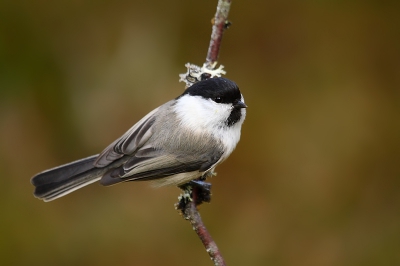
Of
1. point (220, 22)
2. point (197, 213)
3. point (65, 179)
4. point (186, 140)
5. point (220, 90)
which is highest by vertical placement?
point (220, 22)

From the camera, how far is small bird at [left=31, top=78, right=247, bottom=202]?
302cm

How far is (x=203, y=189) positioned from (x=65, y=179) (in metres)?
0.72

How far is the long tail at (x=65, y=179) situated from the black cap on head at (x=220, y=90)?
656mm

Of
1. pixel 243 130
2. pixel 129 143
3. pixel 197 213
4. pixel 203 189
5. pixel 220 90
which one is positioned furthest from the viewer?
pixel 243 130

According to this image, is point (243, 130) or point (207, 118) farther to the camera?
point (243, 130)

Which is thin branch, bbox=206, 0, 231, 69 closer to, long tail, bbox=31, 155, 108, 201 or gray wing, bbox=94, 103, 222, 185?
gray wing, bbox=94, 103, 222, 185

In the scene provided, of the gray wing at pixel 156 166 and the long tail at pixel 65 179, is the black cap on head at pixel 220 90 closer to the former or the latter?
the gray wing at pixel 156 166

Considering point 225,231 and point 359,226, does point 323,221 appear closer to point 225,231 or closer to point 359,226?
point 359,226

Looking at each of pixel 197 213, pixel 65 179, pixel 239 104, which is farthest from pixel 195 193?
pixel 65 179

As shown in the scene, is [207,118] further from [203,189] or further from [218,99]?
[203,189]

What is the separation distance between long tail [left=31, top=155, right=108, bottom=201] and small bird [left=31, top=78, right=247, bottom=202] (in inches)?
2.3

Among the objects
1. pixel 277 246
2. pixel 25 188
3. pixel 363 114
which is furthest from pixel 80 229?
pixel 363 114

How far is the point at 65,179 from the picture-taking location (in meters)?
3.23

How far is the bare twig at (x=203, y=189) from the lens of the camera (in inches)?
106
